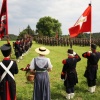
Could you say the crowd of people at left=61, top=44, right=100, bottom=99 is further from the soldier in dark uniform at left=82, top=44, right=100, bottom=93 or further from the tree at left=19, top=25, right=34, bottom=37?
the tree at left=19, top=25, right=34, bottom=37

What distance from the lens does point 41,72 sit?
7203mm

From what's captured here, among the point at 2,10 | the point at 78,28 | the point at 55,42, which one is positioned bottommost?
the point at 55,42

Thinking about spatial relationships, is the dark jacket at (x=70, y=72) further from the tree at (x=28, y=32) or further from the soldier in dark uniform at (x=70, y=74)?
the tree at (x=28, y=32)

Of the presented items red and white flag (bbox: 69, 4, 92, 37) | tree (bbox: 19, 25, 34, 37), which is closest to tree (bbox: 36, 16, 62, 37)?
tree (bbox: 19, 25, 34, 37)

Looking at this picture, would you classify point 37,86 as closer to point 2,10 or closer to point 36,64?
point 36,64

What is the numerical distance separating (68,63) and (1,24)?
246 cm

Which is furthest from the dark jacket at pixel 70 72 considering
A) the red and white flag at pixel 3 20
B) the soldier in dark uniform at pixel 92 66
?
the red and white flag at pixel 3 20

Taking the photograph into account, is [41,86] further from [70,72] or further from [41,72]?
[70,72]

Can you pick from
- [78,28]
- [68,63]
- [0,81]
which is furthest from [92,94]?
[0,81]

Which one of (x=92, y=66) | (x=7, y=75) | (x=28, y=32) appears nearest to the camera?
(x=7, y=75)

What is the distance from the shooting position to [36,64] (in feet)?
23.3

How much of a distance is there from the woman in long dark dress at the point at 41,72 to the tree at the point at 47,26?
2781 inches

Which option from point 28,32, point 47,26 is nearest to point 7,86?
point 47,26

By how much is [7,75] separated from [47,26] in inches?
2893
